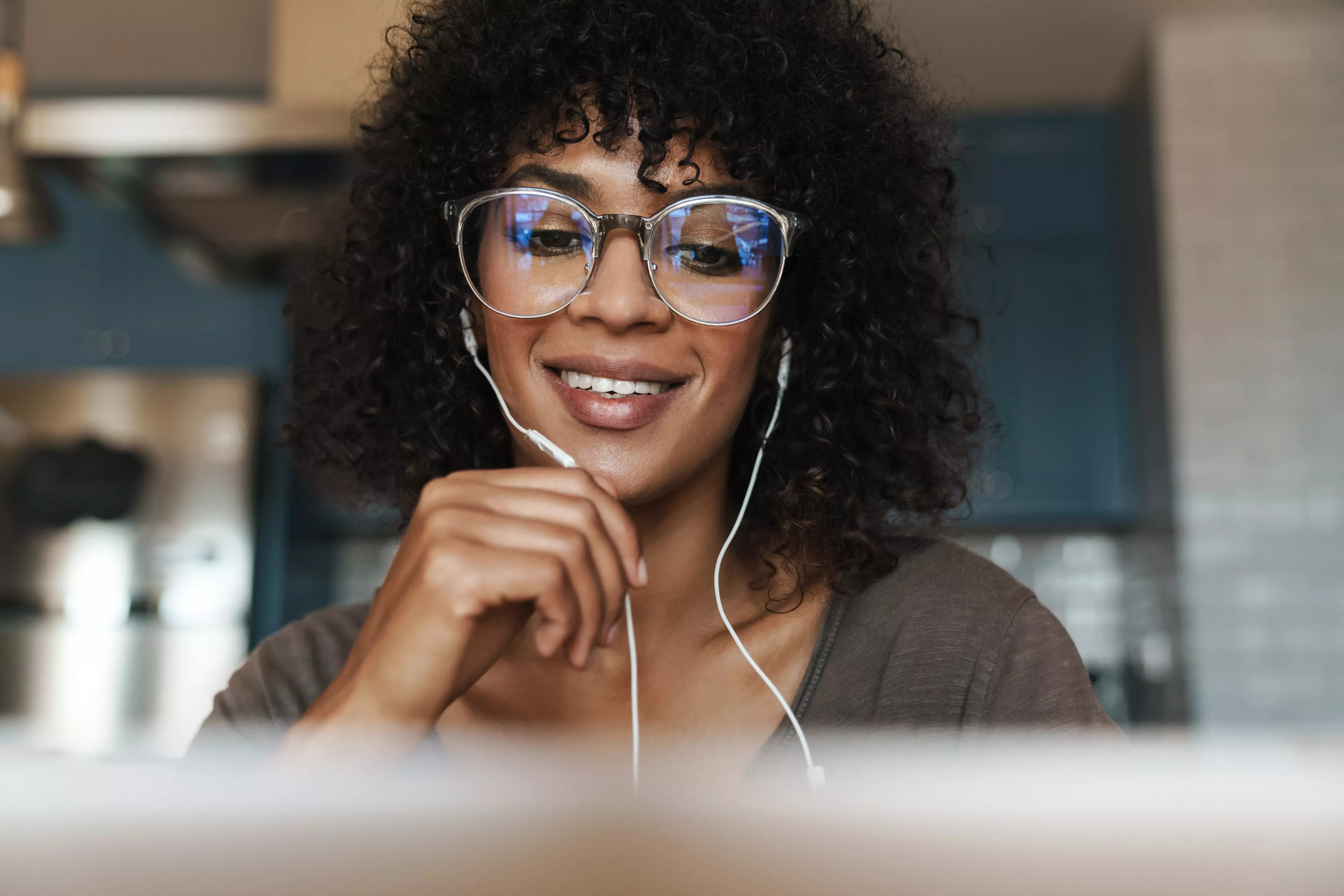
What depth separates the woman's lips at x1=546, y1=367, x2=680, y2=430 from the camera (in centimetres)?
98

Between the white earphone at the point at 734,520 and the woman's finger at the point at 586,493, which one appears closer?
the woman's finger at the point at 586,493

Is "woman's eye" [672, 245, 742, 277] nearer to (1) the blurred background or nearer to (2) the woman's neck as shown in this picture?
(2) the woman's neck

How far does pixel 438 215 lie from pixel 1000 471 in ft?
8.90

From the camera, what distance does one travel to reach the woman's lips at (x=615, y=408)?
0.98 m

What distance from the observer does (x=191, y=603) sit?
10.6 ft

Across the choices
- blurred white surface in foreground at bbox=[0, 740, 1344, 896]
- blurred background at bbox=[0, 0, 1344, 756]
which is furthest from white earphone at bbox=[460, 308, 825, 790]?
blurred background at bbox=[0, 0, 1344, 756]

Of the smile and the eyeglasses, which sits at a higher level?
the eyeglasses

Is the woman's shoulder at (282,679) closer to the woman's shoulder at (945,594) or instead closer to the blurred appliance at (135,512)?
the woman's shoulder at (945,594)

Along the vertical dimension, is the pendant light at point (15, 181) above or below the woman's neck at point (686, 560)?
above

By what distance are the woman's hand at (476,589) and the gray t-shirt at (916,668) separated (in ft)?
1.06

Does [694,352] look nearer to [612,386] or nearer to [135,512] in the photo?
[612,386]

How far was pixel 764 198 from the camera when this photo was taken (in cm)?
104

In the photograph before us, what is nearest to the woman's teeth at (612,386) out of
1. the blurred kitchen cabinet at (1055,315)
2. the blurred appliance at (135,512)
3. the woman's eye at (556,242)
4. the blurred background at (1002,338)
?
the woman's eye at (556,242)

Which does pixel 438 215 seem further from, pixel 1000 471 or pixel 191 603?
pixel 1000 471
